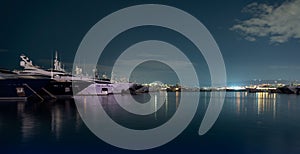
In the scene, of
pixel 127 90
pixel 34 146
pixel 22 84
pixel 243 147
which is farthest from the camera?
pixel 127 90

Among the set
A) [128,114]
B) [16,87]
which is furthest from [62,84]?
[128,114]

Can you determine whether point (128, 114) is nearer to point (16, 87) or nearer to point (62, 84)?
point (16, 87)

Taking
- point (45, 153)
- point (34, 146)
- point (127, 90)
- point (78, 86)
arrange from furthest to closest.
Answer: point (127, 90), point (78, 86), point (34, 146), point (45, 153)

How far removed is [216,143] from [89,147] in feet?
22.4

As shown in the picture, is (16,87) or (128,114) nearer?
(128,114)

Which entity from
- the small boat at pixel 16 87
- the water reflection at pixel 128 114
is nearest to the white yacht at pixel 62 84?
the small boat at pixel 16 87

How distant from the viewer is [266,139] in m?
14.9

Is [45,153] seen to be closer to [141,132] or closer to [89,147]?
[89,147]

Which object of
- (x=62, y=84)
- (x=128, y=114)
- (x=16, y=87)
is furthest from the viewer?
(x=62, y=84)

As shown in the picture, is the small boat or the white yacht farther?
the white yacht

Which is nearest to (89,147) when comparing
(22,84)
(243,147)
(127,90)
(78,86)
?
(243,147)

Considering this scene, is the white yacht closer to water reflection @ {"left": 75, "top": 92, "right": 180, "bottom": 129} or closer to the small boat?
the small boat

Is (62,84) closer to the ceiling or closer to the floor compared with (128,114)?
closer to the ceiling

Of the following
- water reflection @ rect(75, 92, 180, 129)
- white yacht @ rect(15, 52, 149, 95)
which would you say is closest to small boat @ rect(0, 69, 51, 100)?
white yacht @ rect(15, 52, 149, 95)
